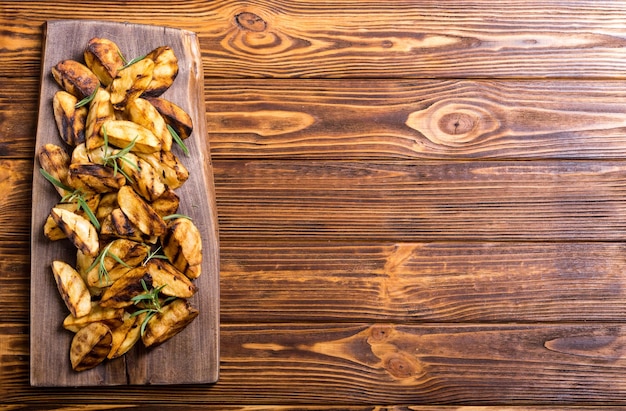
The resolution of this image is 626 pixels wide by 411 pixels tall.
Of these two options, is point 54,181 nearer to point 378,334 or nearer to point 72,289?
point 72,289

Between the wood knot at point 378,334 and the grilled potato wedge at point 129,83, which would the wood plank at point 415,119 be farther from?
the wood knot at point 378,334

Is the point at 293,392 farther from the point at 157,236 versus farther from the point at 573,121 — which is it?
the point at 573,121

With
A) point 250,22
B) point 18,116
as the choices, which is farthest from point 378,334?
point 18,116

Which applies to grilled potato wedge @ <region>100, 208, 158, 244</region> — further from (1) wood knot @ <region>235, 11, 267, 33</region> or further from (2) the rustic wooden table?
(1) wood knot @ <region>235, 11, 267, 33</region>

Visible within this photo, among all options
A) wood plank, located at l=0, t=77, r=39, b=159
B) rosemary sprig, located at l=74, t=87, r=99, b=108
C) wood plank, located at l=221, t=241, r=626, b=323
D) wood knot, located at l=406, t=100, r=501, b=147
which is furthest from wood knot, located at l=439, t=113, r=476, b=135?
wood plank, located at l=0, t=77, r=39, b=159

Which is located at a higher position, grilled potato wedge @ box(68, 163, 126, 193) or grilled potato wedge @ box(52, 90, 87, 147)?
grilled potato wedge @ box(52, 90, 87, 147)

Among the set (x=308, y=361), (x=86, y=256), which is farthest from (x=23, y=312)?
(x=308, y=361)

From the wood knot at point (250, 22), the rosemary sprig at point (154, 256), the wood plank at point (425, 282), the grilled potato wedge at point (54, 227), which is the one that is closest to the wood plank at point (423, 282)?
the wood plank at point (425, 282)

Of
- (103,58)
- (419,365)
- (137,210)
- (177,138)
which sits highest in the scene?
(103,58)
